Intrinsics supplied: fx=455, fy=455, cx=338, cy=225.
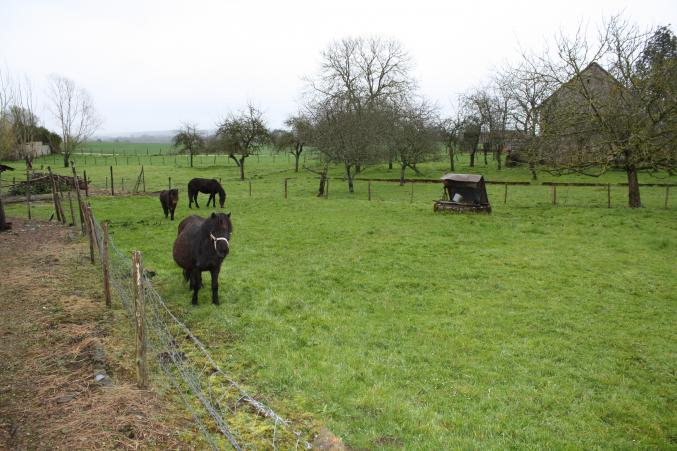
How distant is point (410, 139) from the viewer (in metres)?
36.9

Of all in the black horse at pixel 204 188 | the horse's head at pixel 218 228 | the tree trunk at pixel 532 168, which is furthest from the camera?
the tree trunk at pixel 532 168

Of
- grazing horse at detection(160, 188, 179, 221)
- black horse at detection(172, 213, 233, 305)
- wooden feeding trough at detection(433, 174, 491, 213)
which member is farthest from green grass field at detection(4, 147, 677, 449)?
wooden feeding trough at detection(433, 174, 491, 213)

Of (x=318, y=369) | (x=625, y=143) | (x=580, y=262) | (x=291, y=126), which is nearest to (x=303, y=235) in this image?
(x=580, y=262)

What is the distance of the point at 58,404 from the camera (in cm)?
515

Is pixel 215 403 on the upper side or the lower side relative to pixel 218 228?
lower

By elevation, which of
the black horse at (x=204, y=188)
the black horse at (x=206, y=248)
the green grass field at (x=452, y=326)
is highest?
the black horse at (x=204, y=188)

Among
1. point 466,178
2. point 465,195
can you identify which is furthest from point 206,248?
point 465,195

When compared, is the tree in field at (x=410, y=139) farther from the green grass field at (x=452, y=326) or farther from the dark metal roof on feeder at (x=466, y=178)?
the green grass field at (x=452, y=326)

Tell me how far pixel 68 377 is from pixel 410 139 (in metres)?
33.7

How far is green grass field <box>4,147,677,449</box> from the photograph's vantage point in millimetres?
5508

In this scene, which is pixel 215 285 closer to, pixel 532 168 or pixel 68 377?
pixel 68 377

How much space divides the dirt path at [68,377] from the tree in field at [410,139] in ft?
94.2

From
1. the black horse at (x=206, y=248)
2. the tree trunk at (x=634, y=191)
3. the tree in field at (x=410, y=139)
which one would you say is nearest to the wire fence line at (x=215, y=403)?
the black horse at (x=206, y=248)

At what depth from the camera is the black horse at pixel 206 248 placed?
8.80m
